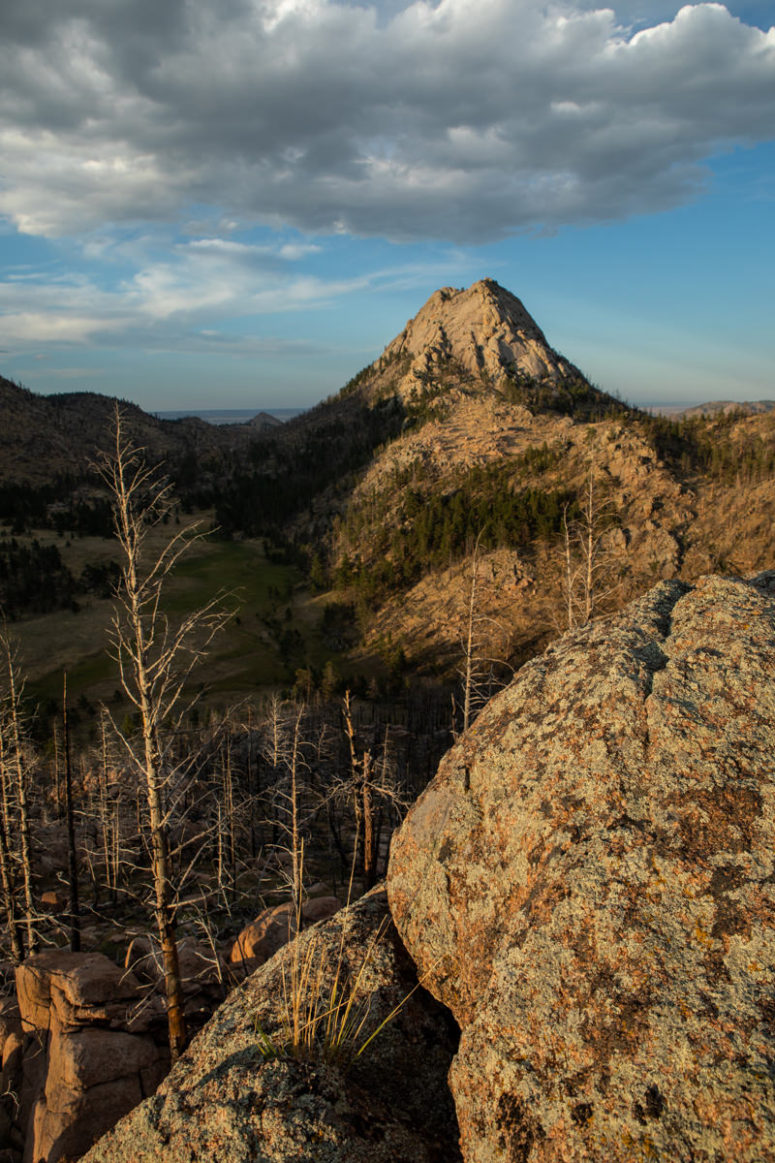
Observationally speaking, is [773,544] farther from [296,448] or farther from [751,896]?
[296,448]

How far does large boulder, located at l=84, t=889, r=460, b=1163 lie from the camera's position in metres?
3.98

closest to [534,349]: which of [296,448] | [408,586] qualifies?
[296,448]

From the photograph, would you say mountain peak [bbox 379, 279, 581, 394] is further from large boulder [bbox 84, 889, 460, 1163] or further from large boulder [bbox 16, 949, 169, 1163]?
large boulder [bbox 84, 889, 460, 1163]

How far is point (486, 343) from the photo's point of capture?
169m

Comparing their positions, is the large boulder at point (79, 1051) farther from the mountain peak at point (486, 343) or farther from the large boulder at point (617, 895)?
Answer: the mountain peak at point (486, 343)

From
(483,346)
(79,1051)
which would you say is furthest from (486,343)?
(79,1051)

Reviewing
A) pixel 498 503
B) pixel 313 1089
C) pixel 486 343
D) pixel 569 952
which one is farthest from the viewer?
pixel 486 343

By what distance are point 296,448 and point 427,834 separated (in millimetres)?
185973

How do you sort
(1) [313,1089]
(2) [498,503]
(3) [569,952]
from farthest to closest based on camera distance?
(2) [498,503]
(1) [313,1089]
(3) [569,952]

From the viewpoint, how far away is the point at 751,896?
3561 mm

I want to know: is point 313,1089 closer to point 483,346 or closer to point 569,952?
point 569,952

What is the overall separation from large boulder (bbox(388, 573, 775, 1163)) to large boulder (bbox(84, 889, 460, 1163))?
1.29 feet

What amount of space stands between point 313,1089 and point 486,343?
182 meters

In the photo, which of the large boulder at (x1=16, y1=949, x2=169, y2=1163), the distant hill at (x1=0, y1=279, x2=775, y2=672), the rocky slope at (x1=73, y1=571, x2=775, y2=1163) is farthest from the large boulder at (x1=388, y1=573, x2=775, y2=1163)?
the distant hill at (x1=0, y1=279, x2=775, y2=672)
